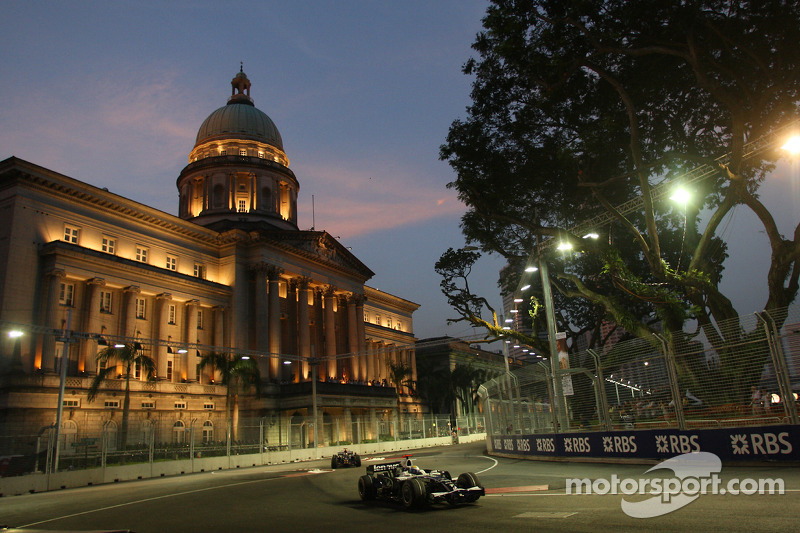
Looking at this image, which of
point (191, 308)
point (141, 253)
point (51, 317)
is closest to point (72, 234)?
point (141, 253)

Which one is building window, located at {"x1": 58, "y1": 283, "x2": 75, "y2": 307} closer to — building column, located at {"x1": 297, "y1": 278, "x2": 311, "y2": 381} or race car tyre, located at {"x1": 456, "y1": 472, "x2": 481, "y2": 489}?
building column, located at {"x1": 297, "y1": 278, "x2": 311, "y2": 381}

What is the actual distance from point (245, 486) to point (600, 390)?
13522 millimetres

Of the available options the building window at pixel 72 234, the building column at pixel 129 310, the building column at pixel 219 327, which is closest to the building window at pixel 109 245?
the building window at pixel 72 234

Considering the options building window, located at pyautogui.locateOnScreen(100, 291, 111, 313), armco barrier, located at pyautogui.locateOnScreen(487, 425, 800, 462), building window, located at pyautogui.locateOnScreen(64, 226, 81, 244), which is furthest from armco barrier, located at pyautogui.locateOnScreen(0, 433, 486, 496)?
building window, located at pyautogui.locateOnScreen(64, 226, 81, 244)

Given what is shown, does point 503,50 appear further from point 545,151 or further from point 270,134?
point 270,134

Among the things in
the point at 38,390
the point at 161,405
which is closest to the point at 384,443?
the point at 161,405

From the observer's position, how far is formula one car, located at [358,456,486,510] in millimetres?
12320

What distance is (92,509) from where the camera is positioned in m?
16.7

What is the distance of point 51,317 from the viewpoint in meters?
43.1

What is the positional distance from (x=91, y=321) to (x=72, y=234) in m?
7.50

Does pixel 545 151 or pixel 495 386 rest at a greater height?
pixel 545 151

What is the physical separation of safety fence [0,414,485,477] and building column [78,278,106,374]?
563 cm

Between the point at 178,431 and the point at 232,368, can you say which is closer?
the point at 178,431

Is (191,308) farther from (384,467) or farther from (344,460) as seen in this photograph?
(384,467)
